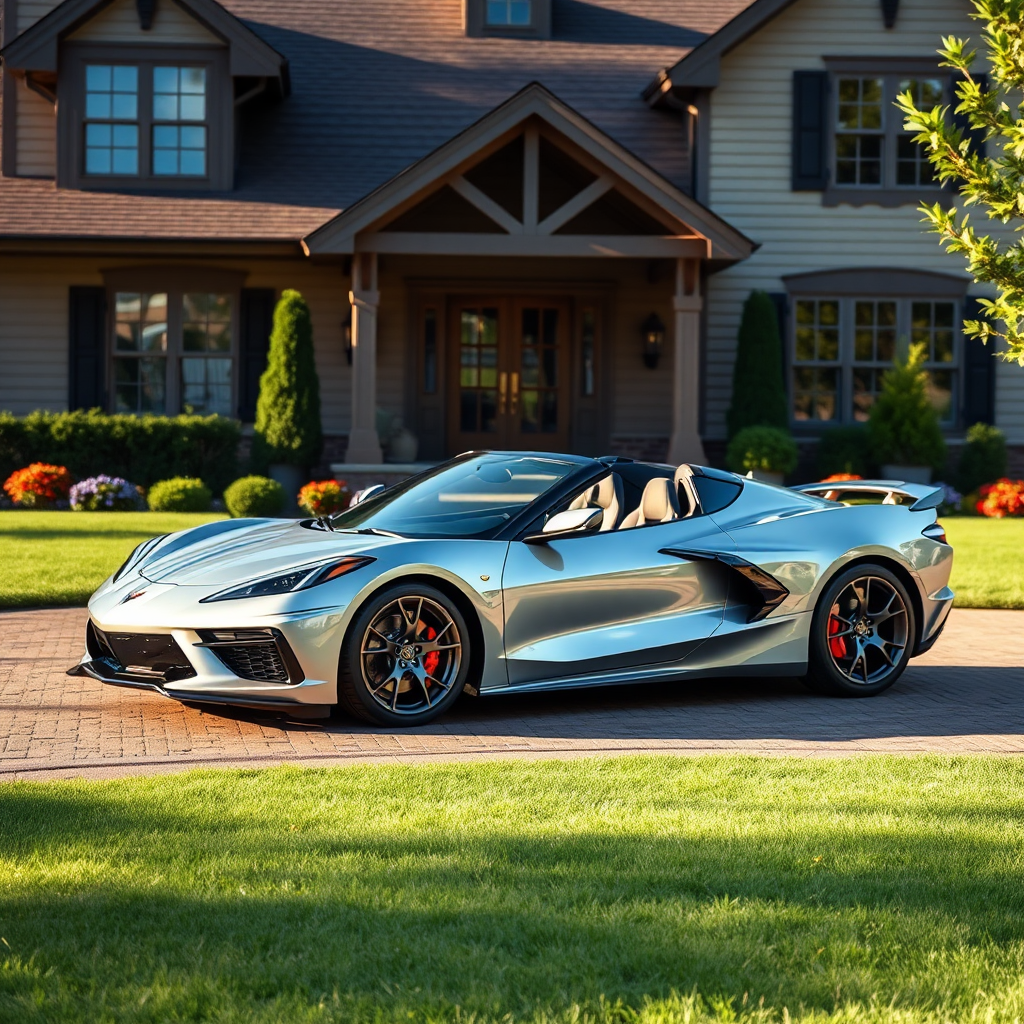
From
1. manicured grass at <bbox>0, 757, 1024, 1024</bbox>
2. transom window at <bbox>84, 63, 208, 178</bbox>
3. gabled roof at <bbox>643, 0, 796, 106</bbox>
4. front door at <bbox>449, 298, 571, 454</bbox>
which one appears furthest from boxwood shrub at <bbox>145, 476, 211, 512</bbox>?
manicured grass at <bbox>0, 757, 1024, 1024</bbox>

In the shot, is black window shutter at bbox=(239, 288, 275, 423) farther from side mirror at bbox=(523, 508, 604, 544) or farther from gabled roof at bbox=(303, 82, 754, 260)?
side mirror at bbox=(523, 508, 604, 544)

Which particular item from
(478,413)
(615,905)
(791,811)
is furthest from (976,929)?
(478,413)

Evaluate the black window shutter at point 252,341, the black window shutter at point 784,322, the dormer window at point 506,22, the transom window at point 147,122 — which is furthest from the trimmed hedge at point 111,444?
the dormer window at point 506,22

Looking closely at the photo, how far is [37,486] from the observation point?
57.8ft

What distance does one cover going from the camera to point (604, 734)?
21.0ft

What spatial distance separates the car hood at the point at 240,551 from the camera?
6543 mm

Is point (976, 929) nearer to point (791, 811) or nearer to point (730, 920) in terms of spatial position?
point (730, 920)

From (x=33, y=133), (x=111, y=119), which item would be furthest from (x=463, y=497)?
(x=33, y=133)

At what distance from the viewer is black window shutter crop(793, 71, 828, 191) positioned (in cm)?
2020

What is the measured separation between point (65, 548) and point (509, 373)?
936cm

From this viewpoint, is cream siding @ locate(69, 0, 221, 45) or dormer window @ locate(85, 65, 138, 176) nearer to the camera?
cream siding @ locate(69, 0, 221, 45)

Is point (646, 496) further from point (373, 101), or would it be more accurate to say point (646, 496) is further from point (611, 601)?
point (373, 101)

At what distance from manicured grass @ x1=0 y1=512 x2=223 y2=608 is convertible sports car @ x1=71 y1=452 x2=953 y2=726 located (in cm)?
334

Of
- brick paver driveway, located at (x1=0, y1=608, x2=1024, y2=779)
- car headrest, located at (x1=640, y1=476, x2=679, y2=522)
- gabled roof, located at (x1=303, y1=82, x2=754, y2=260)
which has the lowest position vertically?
brick paver driveway, located at (x1=0, y1=608, x2=1024, y2=779)
